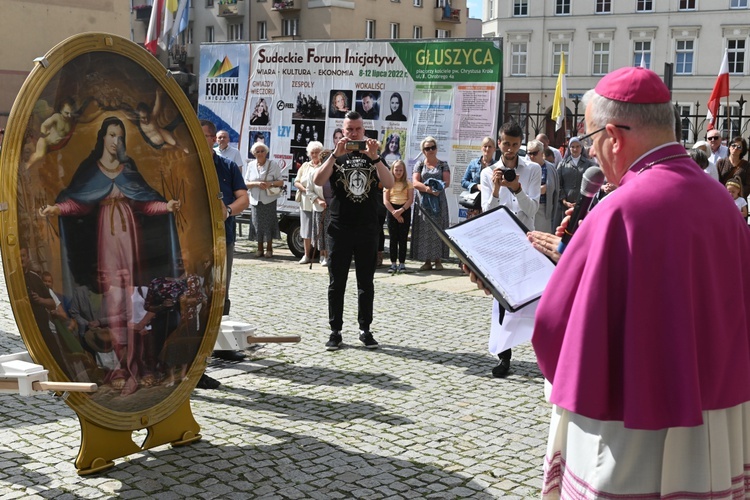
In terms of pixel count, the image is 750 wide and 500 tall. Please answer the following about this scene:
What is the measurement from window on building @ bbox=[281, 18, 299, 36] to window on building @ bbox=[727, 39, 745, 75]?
2603 cm

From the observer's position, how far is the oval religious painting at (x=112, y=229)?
4.44m

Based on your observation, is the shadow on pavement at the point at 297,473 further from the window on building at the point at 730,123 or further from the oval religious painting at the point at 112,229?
the window on building at the point at 730,123

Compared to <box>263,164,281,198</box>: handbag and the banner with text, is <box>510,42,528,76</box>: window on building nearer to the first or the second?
the banner with text

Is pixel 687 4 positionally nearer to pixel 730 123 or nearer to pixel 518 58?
pixel 518 58

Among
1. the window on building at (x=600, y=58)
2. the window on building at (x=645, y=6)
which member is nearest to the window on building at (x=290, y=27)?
the window on building at (x=600, y=58)

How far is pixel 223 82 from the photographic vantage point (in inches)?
654

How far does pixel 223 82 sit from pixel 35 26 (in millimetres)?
20578

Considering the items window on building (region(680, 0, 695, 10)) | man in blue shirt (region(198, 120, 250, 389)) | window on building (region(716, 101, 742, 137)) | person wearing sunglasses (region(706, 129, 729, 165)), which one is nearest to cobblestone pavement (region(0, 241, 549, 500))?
man in blue shirt (region(198, 120, 250, 389))

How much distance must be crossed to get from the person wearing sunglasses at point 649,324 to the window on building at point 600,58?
5769cm

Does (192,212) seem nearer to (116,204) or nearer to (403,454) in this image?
(116,204)

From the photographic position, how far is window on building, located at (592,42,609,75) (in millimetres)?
58500

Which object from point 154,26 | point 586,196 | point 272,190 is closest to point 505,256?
point 586,196

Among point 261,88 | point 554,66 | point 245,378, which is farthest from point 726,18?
point 245,378

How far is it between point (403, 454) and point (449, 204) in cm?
874
